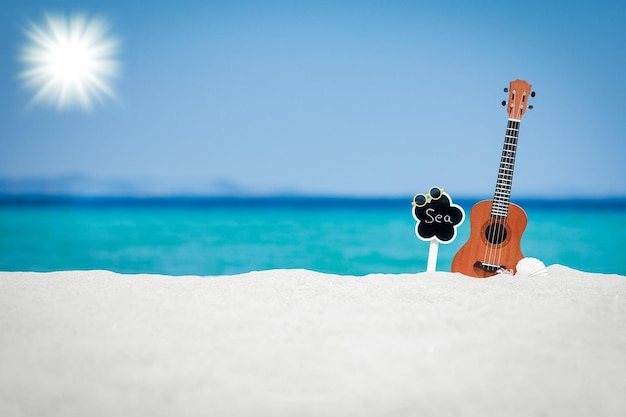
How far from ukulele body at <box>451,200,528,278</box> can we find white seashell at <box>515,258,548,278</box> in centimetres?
4

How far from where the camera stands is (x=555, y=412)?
149 centimetres

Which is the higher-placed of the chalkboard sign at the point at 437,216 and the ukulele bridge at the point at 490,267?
the chalkboard sign at the point at 437,216

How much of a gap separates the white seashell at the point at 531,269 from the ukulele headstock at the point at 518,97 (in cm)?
68

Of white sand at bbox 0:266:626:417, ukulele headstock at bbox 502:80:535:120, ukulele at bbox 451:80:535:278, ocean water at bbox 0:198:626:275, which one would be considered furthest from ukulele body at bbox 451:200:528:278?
ocean water at bbox 0:198:626:275

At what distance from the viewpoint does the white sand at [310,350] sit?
152cm

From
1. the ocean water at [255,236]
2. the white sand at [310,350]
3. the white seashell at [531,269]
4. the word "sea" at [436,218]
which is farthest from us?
the ocean water at [255,236]

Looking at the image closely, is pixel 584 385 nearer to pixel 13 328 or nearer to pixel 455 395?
pixel 455 395

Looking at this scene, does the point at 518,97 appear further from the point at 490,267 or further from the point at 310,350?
the point at 310,350

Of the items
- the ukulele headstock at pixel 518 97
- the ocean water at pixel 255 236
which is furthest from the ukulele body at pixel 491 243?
the ocean water at pixel 255 236

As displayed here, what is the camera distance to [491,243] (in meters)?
2.88

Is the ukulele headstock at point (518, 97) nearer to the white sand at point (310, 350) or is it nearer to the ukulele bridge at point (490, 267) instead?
the ukulele bridge at point (490, 267)

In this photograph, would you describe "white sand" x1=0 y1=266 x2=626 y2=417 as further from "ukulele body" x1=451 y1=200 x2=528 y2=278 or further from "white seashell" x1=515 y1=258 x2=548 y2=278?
"ukulele body" x1=451 y1=200 x2=528 y2=278

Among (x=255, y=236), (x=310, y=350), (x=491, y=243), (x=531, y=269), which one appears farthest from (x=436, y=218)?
(x=255, y=236)

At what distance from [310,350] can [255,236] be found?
3377mm
